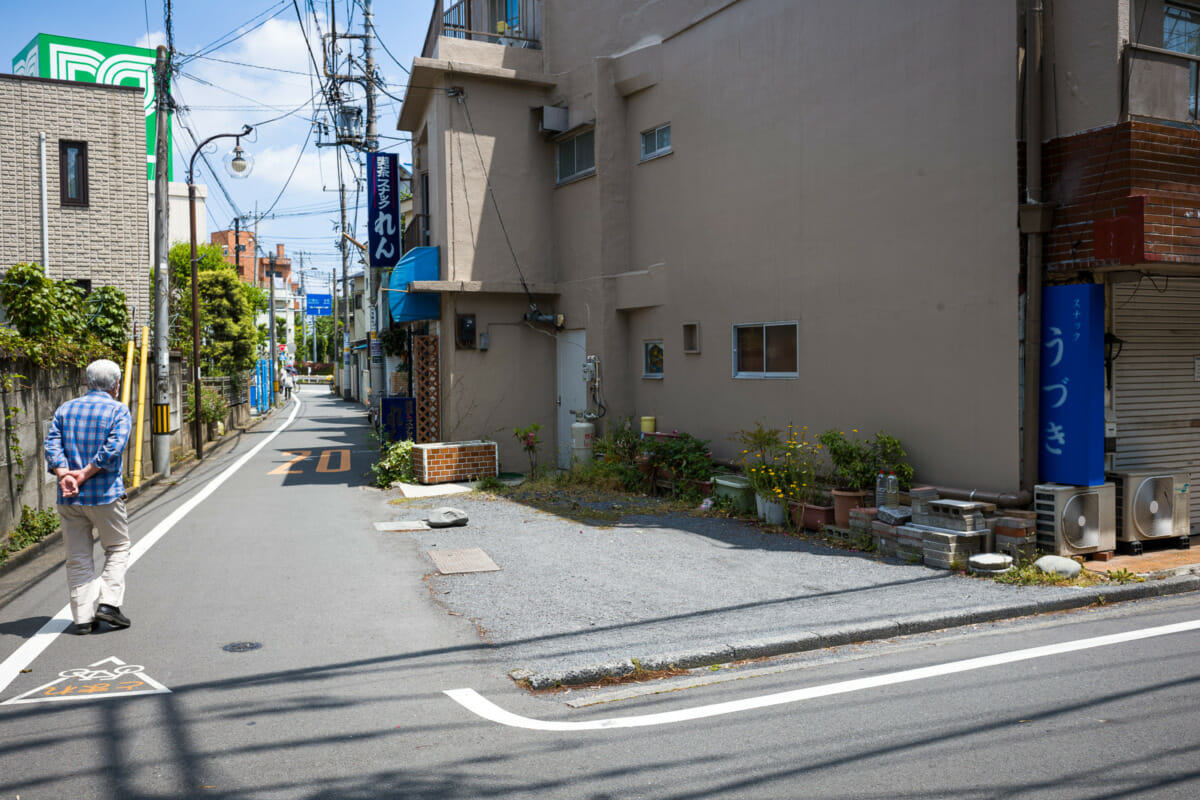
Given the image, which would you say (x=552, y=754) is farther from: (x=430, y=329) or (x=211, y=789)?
(x=430, y=329)

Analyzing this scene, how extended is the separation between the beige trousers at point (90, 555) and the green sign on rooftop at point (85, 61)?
1220 inches

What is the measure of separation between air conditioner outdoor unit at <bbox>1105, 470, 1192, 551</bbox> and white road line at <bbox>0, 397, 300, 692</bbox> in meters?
9.38

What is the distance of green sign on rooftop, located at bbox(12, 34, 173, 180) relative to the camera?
33.9m

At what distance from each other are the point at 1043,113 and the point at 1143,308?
225 centimetres

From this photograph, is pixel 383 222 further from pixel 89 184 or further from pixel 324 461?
pixel 89 184

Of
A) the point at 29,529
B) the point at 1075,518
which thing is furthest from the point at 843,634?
the point at 29,529

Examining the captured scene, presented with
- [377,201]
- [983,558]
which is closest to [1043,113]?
[983,558]

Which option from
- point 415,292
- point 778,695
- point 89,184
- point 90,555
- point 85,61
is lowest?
point 778,695

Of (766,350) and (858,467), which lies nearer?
(858,467)

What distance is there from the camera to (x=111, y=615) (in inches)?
260

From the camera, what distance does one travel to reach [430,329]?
17016 millimetres

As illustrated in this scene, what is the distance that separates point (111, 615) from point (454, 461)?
886 cm

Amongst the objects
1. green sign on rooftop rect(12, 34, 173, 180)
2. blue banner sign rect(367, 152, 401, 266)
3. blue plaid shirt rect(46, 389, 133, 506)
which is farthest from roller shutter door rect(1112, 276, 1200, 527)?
green sign on rooftop rect(12, 34, 173, 180)

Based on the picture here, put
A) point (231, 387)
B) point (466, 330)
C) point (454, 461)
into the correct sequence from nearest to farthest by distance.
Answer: point (454, 461)
point (466, 330)
point (231, 387)
